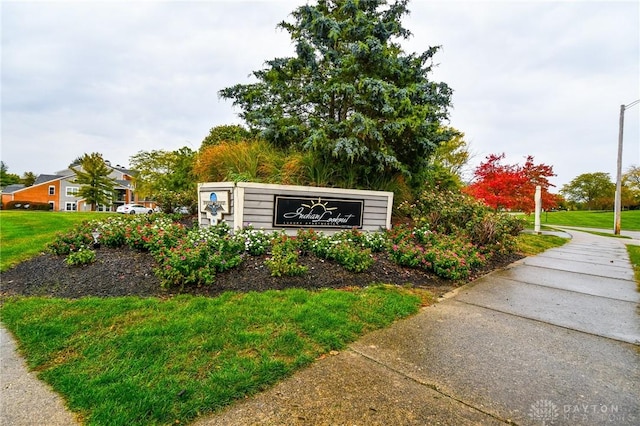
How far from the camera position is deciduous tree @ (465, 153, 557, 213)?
10852 mm

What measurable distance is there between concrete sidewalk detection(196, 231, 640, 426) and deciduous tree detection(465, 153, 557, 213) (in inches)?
326

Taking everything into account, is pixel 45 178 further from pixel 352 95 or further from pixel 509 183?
pixel 509 183

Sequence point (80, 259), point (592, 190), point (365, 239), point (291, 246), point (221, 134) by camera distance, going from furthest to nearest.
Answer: point (592, 190) < point (221, 134) < point (365, 239) < point (291, 246) < point (80, 259)

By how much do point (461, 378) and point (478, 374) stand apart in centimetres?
15

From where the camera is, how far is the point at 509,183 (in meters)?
11.0

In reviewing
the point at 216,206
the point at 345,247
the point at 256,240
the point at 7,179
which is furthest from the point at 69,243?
the point at 7,179

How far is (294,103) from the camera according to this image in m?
7.24

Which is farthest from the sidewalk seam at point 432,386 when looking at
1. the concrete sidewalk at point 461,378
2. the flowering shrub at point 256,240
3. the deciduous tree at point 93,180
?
the deciduous tree at point 93,180

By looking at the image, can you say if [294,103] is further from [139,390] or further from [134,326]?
[139,390]

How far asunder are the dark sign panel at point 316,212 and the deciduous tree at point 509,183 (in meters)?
6.83

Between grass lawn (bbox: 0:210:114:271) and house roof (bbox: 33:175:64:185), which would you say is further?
house roof (bbox: 33:175:64:185)

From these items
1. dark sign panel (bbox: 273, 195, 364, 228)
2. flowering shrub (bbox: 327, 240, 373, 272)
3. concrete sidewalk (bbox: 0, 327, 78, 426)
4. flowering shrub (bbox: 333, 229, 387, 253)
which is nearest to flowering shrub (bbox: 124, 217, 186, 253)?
dark sign panel (bbox: 273, 195, 364, 228)

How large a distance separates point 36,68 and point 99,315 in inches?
311

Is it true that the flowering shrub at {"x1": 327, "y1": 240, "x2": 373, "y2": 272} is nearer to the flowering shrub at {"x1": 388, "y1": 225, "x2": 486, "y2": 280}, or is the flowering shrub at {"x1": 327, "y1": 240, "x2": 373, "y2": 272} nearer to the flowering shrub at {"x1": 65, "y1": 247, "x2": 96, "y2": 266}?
the flowering shrub at {"x1": 388, "y1": 225, "x2": 486, "y2": 280}
